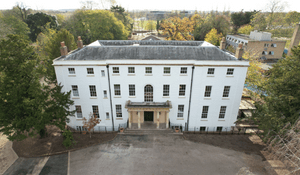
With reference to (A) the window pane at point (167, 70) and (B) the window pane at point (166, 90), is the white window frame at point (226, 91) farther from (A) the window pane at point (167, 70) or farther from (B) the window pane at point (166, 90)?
(A) the window pane at point (167, 70)

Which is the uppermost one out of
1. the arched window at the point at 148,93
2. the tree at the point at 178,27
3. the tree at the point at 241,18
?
the tree at the point at 241,18

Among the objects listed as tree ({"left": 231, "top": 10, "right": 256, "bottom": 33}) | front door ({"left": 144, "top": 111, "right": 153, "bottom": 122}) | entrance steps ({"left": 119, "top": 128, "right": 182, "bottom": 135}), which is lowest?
entrance steps ({"left": 119, "top": 128, "right": 182, "bottom": 135})

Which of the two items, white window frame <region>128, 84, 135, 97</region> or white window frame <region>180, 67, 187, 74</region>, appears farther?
white window frame <region>128, 84, 135, 97</region>

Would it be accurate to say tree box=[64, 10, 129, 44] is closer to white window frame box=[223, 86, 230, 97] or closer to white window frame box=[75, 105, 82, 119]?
white window frame box=[75, 105, 82, 119]

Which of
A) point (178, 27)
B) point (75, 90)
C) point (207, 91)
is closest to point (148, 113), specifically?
point (207, 91)

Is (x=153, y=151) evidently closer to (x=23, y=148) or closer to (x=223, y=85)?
(x=223, y=85)

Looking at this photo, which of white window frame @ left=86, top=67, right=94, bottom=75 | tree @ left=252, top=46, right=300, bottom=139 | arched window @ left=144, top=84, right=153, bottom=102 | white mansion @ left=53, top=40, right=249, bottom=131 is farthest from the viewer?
arched window @ left=144, top=84, right=153, bottom=102

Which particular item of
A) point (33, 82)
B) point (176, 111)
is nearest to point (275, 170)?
point (176, 111)

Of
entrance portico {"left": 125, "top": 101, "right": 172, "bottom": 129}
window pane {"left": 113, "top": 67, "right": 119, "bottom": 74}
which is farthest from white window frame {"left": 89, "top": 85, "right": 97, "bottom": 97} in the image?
entrance portico {"left": 125, "top": 101, "right": 172, "bottom": 129}

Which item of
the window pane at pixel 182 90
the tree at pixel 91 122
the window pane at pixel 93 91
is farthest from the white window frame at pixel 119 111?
the window pane at pixel 182 90
